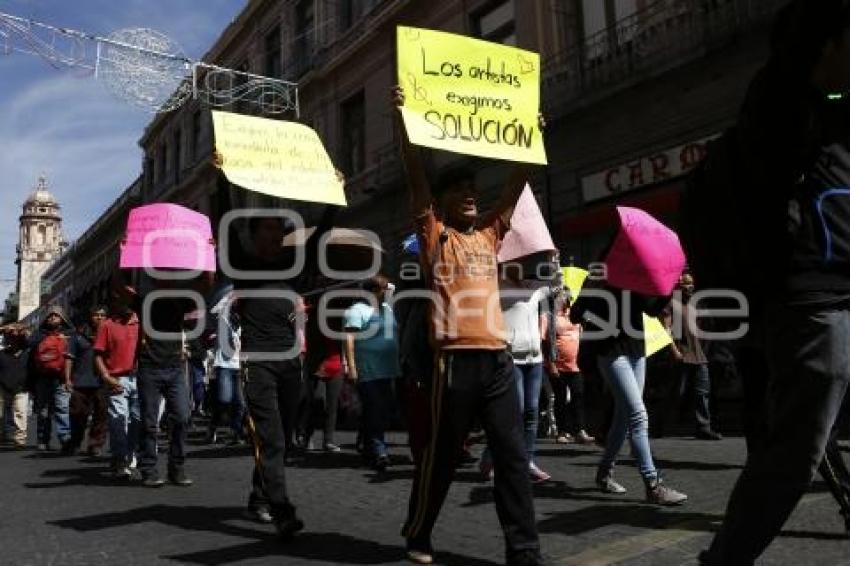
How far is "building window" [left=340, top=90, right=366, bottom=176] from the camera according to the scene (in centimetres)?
2341

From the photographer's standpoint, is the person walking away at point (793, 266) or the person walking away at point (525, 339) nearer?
the person walking away at point (793, 266)

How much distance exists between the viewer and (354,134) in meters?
23.9

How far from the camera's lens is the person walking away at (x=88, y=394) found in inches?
400

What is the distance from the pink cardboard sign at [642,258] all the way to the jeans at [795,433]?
2446 mm

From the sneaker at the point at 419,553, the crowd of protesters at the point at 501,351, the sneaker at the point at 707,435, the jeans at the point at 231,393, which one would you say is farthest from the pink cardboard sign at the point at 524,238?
the jeans at the point at 231,393

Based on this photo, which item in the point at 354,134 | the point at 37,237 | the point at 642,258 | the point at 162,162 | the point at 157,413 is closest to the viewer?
the point at 642,258

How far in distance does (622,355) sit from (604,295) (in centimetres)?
39

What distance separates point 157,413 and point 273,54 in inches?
936

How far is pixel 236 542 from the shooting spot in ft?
14.9

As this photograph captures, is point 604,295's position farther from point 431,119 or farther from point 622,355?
point 431,119

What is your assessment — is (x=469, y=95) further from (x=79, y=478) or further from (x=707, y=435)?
(x=707, y=435)

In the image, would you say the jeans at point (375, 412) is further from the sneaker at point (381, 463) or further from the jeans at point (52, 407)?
the jeans at point (52, 407)

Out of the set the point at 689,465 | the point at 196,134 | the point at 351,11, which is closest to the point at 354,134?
the point at 351,11

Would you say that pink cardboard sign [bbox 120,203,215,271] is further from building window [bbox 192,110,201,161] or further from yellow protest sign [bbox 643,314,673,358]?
building window [bbox 192,110,201,161]
